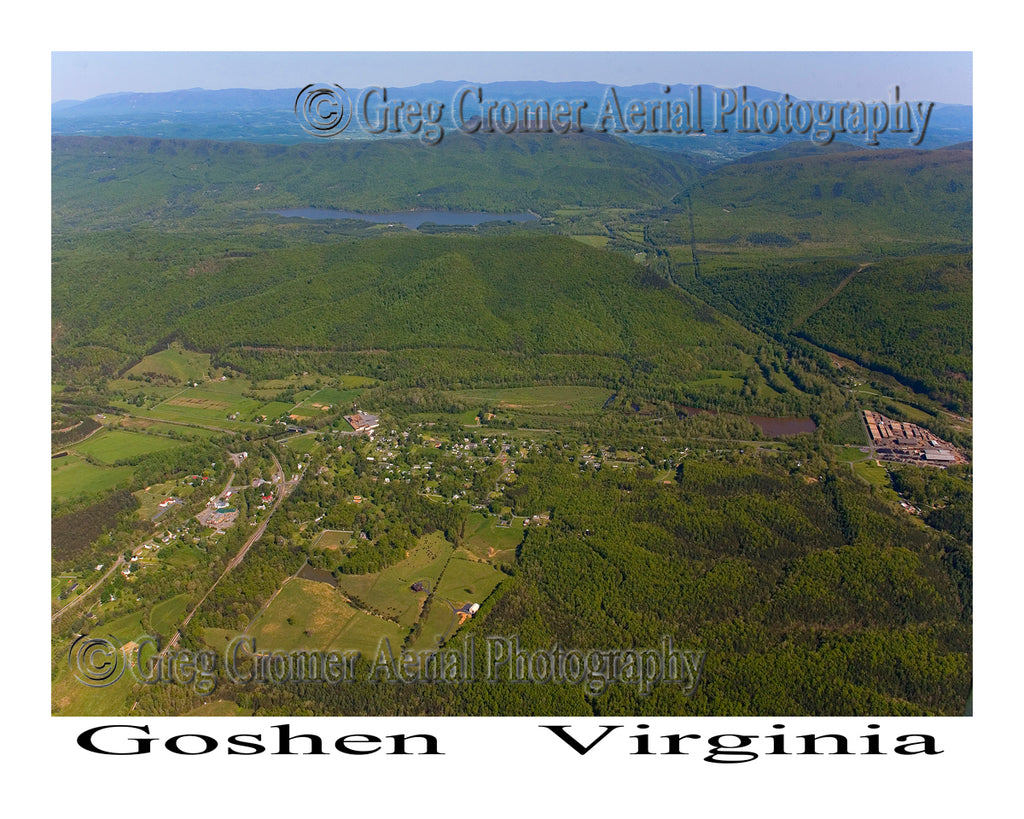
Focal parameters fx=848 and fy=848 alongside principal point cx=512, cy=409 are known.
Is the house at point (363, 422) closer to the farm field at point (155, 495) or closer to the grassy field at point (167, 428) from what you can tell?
the grassy field at point (167, 428)

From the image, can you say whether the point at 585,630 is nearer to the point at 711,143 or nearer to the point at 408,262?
the point at 408,262

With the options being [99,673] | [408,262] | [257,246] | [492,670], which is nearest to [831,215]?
[408,262]

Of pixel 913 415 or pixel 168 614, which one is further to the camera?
pixel 913 415

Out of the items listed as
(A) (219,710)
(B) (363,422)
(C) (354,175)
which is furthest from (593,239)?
(A) (219,710)

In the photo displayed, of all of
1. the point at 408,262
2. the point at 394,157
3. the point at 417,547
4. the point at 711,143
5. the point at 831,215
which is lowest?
the point at 417,547

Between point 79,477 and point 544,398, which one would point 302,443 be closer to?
point 79,477

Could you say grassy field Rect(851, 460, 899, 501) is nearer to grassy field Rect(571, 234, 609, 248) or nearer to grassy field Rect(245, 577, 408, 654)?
grassy field Rect(245, 577, 408, 654)
